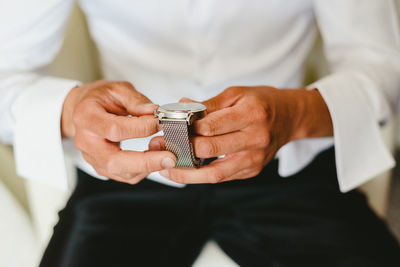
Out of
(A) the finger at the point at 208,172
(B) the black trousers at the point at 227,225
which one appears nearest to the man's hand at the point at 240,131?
(A) the finger at the point at 208,172

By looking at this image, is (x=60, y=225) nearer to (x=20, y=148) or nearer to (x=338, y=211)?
(x=20, y=148)

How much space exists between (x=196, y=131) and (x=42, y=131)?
0.18m

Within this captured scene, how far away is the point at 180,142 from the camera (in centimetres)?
26

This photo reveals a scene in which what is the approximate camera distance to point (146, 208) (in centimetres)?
44

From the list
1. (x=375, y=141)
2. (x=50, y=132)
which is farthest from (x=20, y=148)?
(x=375, y=141)

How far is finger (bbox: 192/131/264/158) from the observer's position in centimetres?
27

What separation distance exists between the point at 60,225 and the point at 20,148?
109mm

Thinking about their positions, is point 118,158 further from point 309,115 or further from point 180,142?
point 309,115

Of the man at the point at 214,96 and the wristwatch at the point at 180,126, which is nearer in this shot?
the wristwatch at the point at 180,126

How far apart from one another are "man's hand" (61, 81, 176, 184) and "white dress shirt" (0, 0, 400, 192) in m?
0.07

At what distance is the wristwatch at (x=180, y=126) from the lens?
0.78 ft

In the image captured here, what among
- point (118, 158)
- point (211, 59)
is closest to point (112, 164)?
point (118, 158)

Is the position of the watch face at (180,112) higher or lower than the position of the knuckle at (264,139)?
higher

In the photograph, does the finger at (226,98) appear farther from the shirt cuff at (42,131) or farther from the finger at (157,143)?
the shirt cuff at (42,131)
